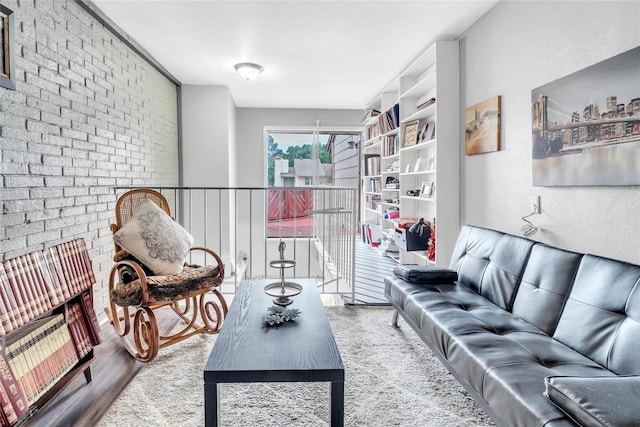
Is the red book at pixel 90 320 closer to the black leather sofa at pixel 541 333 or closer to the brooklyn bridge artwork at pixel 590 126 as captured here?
the black leather sofa at pixel 541 333

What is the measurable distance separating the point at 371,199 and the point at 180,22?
13.1 ft

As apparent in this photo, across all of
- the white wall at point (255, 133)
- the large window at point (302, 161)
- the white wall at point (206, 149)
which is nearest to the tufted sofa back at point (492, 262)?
the white wall at point (206, 149)

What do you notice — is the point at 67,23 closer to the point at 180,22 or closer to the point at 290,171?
the point at 180,22

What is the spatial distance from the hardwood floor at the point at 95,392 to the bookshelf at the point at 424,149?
2.69m

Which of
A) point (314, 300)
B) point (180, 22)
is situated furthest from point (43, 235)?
point (180, 22)

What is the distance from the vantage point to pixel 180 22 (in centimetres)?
312

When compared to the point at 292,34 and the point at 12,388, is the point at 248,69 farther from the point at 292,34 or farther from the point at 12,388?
the point at 12,388

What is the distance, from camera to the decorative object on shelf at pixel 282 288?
2.02 m

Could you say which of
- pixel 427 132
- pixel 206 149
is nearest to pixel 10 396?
pixel 427 132

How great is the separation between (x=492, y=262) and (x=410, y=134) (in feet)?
7.52

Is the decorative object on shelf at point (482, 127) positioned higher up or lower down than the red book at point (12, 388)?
higher up

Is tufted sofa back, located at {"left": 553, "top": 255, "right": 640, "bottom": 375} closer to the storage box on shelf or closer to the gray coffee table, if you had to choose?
A: the gray coffee table

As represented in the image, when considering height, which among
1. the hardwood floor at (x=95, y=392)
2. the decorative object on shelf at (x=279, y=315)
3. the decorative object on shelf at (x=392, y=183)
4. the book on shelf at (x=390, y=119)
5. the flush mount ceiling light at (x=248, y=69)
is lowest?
the hardwood floor at (x=95, y=392)

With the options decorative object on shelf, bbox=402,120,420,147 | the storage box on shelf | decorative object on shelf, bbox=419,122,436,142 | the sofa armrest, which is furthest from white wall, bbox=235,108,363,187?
the sofa armrest
